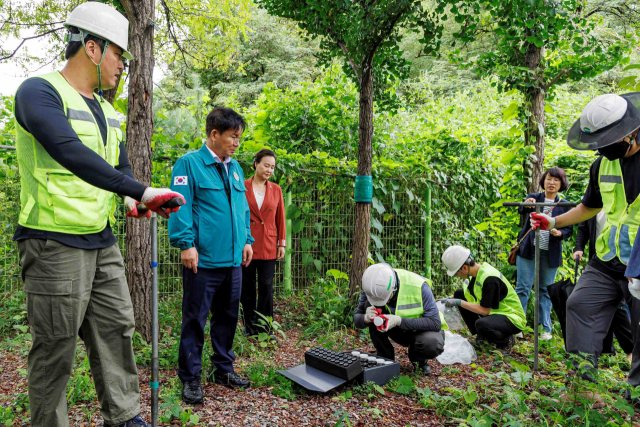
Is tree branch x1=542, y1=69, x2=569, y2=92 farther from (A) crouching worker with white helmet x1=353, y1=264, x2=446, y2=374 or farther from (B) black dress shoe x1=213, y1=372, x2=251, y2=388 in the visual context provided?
(B) black dress shoe x1=213, y1=372, x2=251, y2=388

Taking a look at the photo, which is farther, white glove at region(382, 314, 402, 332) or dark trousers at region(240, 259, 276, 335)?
dark trousers at region(240, 259, 276, 335)

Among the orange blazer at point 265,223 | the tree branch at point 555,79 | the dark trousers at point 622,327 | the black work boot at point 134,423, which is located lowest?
the black work boot at point 134,423

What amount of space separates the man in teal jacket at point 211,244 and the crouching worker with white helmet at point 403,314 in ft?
Answer: 3.34

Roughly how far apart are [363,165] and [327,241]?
4.03 feet

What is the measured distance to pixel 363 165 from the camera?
449cm

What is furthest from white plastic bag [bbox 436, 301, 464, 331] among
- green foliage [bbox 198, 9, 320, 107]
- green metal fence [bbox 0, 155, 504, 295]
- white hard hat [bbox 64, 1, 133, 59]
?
green foliage [bbox 198, 9, 320, 107]

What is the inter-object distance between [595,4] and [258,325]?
39.4 ft

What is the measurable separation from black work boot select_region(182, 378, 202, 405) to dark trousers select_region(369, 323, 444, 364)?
4.62 ft

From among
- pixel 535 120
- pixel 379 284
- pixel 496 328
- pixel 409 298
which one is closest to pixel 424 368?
pixel 409 298

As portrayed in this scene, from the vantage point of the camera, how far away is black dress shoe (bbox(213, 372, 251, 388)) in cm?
289

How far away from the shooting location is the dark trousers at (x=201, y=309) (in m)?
2.71

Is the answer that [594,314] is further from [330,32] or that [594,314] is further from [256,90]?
[256,90]

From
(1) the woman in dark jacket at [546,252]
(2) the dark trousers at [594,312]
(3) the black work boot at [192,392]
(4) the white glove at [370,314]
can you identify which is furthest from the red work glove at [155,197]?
(1) the woman in dark jacket at [546,252]

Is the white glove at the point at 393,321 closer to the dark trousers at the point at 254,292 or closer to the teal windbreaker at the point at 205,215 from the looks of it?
the teal windbreaker at the point at 205,215
